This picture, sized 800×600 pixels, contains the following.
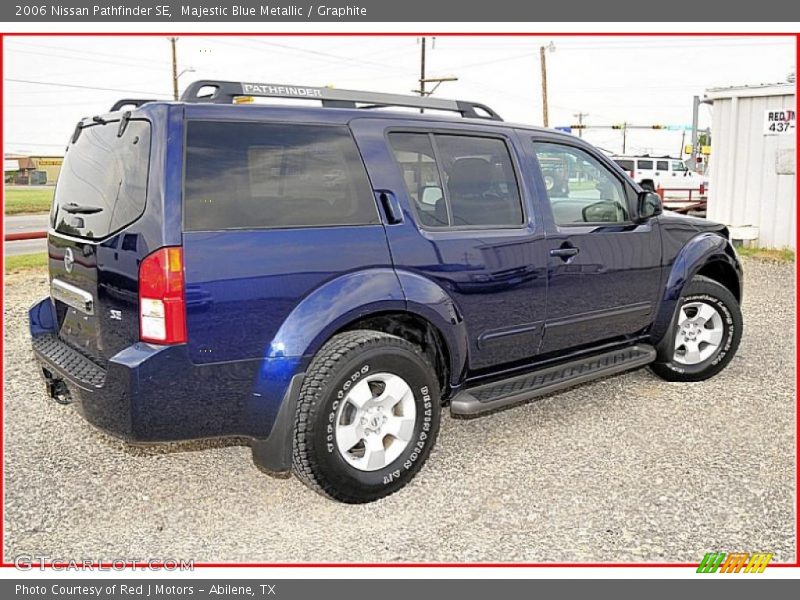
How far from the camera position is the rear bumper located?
319 cm

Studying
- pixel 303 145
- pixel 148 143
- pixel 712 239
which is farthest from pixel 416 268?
pixel 712 239

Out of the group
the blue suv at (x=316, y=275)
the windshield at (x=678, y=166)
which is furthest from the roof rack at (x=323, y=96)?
the windshield at (x=678, y=166)

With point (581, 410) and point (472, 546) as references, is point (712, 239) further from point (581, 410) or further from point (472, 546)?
point (472, 546)

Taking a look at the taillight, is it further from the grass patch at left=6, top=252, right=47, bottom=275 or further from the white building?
the white building

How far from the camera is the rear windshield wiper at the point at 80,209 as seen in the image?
3607 millimetres

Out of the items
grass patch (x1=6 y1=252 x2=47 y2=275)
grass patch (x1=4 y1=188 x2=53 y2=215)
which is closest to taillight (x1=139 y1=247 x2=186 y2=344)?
grass patch (x1=6 y1=252 x2=47 y2=275)

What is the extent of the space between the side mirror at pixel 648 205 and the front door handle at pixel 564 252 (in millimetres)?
817

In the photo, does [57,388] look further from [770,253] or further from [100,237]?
[770,253]

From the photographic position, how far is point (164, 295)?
3148 millimetres

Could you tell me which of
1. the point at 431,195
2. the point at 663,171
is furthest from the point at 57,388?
the point at 663,171

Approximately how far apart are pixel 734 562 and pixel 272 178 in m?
2.73

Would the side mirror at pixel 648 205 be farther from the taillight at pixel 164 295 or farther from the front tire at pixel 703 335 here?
the taillight at pixel 164 295

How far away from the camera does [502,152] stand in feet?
14.9

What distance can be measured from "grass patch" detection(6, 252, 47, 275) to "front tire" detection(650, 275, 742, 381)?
10.4 m
